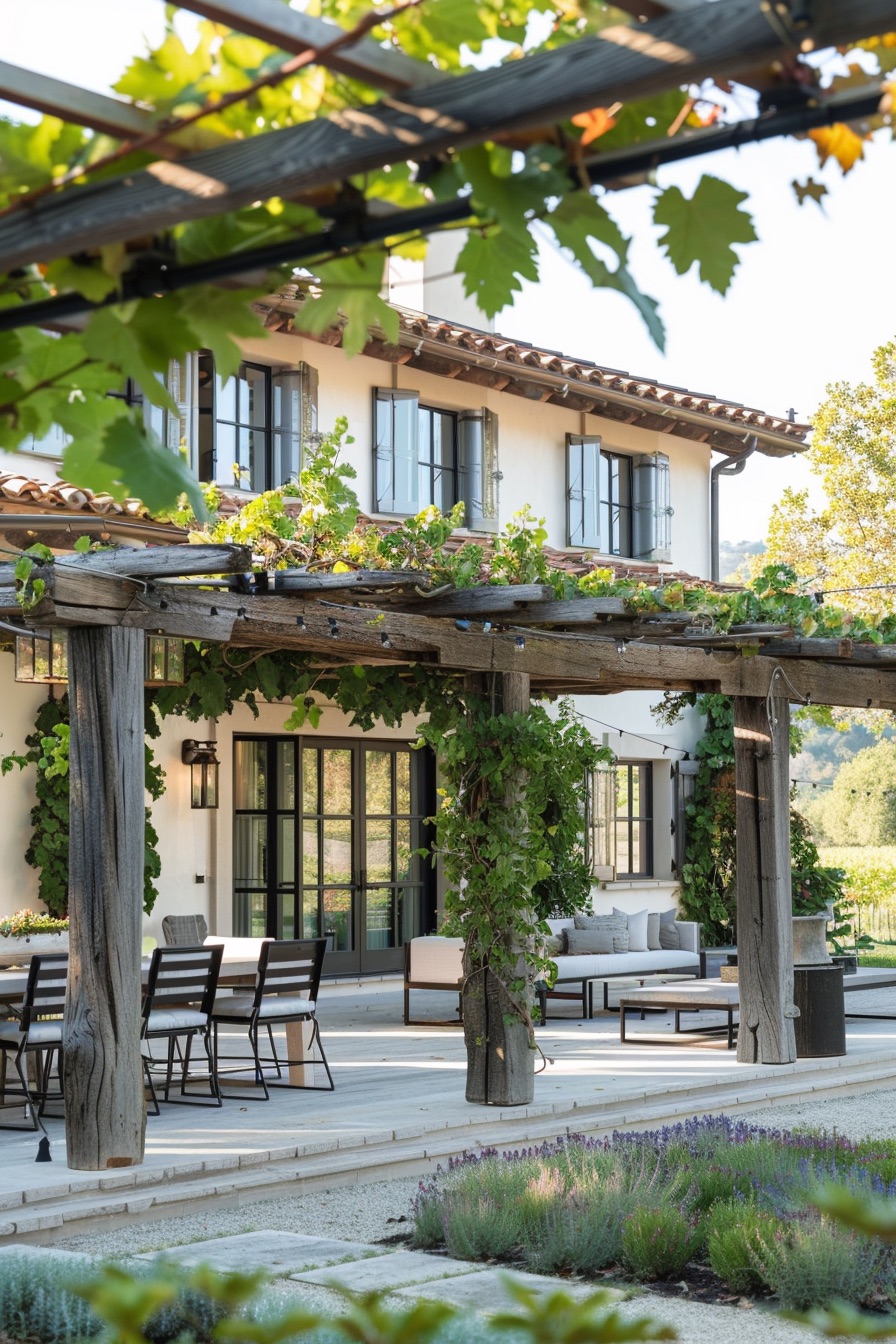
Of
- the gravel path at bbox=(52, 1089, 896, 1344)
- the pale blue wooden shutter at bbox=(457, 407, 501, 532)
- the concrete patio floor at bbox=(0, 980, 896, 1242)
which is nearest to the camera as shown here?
the gravel path at bbox=(52, 1089, 896, 1344)

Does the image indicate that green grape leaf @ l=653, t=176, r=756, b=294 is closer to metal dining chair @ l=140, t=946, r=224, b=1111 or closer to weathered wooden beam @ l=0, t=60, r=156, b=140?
weathered wooden beam @ l=0, t=60, r=156, b=140

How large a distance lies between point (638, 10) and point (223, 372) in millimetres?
678

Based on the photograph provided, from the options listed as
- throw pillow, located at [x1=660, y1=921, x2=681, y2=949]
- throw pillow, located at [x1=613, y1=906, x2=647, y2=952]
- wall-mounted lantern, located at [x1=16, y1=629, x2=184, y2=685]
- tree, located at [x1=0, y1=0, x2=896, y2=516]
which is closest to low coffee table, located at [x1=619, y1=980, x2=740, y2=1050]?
throw pillow, located at [x1=613, y1=906, x2=647, y2=952]

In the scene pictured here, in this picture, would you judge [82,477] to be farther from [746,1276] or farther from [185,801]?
[185,801]

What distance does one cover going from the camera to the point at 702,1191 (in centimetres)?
650

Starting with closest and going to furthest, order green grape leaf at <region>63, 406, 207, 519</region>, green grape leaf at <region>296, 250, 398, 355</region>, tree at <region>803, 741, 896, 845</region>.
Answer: green grape leaf at <region>296, 250, 398, 355</region> < green grape leaf at <region>63, 406, 207, 519</region> < tree at <region>803, 741, 896, 845</region>

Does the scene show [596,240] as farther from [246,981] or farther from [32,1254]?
[246,981]

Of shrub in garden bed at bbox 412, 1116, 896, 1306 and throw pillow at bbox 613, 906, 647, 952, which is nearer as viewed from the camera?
shrub in garden bed at bbox 412, 1116, 896, 1306

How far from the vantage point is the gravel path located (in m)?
5.18

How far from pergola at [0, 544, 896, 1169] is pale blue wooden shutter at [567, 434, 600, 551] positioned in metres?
6.35

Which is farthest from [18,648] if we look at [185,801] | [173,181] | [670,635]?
[173,181]

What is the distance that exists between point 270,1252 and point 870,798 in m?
28.7

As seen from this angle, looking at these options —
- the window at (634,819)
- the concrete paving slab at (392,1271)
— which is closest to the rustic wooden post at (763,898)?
the concrete paving slab at (392,1271)

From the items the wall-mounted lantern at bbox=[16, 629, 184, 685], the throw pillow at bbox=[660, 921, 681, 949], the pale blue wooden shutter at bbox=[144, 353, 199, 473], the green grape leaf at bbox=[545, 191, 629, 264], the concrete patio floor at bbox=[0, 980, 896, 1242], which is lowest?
the concrete patio floor at bbox=[0, 980, 896, 1242]
